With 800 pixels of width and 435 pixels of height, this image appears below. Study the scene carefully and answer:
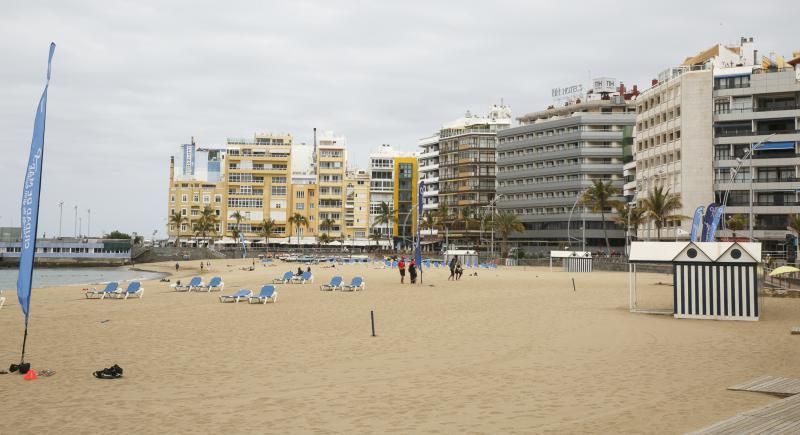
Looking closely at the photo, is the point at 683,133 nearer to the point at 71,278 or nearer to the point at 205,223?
the point at 71,278

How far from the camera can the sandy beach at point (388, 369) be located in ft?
31.6

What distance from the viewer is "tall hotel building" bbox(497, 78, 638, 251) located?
101 m

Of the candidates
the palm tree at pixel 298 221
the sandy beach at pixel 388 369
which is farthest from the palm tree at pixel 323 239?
the sandy beach at pixel 388 369

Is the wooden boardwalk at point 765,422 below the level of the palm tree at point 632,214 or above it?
below

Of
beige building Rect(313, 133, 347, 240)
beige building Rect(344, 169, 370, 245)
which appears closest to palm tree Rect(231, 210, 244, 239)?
beige building Rect(313, 133, 347, 240)

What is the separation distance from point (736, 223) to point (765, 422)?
2428 inches

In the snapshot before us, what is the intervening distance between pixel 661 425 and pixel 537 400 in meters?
2.05

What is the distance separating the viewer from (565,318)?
2256cm

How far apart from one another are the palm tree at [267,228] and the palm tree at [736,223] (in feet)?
244

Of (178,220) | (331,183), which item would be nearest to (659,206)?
(331,183)

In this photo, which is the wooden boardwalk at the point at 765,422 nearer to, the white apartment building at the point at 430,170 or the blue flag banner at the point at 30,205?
the blue flag banner at the point at 30,205

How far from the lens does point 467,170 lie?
12325cm

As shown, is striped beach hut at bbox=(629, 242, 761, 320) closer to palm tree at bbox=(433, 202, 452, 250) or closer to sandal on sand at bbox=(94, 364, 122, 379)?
sandal on sand at bbox=(94, 364, 122, 379)

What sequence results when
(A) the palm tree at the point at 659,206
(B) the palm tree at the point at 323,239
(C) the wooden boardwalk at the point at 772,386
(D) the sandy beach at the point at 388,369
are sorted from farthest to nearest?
(B) the palm tree at the point at 323,239, (A) the palm tree at the point at 659,206, (C) the wooden boardwalk at the point at 772,386, (D) the sandy beach at the point at 388,369
